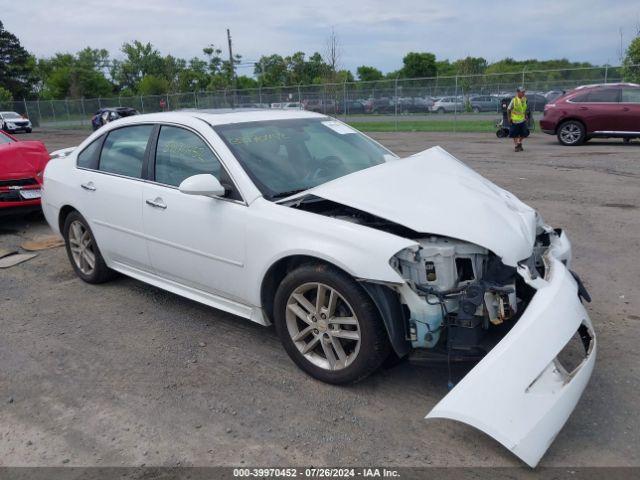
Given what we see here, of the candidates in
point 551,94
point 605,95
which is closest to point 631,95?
point 605,95

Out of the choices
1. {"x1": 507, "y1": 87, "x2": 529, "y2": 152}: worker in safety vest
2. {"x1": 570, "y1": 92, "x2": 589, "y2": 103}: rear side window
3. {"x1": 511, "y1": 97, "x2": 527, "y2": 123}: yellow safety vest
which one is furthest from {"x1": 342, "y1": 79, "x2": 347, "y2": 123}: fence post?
{"x1": 570, "y1": 92, "x2": 589, "y2": 103}: rear side window

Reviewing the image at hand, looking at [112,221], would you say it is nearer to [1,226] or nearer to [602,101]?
[1,226]

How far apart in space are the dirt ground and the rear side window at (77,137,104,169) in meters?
1.16

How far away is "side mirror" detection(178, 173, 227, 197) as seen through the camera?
3.67m

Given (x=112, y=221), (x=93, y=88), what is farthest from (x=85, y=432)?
(x=93, y=88)

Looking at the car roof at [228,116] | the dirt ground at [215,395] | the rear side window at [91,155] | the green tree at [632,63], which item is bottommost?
the dirt ground at [215,395]

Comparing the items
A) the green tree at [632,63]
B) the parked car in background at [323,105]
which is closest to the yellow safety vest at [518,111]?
the green tree at [632,63]

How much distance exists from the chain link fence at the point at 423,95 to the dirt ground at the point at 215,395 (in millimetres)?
19303

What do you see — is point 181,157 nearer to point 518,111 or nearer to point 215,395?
point 215,395

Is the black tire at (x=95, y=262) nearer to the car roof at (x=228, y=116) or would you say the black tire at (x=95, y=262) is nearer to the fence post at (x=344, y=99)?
the car roof at (x=228, y=116)

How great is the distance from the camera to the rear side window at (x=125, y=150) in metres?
4.61

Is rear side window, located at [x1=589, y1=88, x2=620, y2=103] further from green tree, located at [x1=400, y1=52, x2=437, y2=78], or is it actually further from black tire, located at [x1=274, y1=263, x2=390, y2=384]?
green tree, located at [x1=400, y1=52, x2=437, y2=78]

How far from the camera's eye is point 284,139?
13.9 ft

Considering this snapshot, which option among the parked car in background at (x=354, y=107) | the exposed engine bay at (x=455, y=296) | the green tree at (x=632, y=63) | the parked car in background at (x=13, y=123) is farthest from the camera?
the parked car in background at (x=13, y=123)
